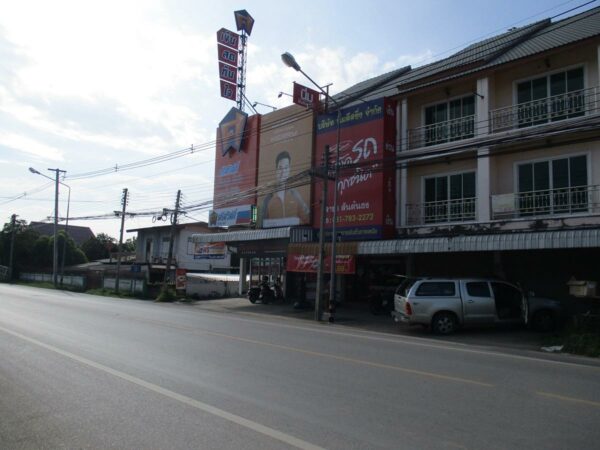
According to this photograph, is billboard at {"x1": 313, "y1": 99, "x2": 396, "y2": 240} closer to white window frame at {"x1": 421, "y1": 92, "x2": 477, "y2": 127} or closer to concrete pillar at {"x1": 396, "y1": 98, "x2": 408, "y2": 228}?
concrete pillar at {"x1": 396, "y1": 98, "x2": 408, "y2": 228}

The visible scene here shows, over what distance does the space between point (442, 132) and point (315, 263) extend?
25.3ft

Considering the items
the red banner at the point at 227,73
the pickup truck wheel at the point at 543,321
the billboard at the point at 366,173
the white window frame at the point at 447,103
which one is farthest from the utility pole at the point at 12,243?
the pickup truck wheel at the point at 543,321

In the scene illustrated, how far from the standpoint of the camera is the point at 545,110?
58.1 feet

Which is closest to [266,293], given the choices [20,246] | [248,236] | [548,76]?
[248,236]

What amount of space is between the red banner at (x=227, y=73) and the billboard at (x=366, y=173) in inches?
508

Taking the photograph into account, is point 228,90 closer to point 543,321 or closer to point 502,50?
point 502,50

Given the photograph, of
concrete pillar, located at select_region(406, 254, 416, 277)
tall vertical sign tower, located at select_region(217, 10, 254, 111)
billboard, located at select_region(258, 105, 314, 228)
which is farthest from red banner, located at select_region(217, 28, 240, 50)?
concrete pillar, located at select_region(406, 254, 416, 277)

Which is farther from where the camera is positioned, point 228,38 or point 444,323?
point 228,38

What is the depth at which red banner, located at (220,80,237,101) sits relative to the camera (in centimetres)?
3281

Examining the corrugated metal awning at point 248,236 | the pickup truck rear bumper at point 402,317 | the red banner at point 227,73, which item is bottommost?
the pickup truck rear bumper at point 402,317

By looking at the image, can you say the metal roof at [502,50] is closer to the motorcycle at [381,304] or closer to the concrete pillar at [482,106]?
the concrete pillar at [482,106]

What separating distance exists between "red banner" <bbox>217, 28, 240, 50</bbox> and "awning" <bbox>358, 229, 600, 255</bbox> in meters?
21.1

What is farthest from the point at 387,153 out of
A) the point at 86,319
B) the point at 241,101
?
the point at 241,101

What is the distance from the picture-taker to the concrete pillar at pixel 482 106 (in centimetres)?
1872
